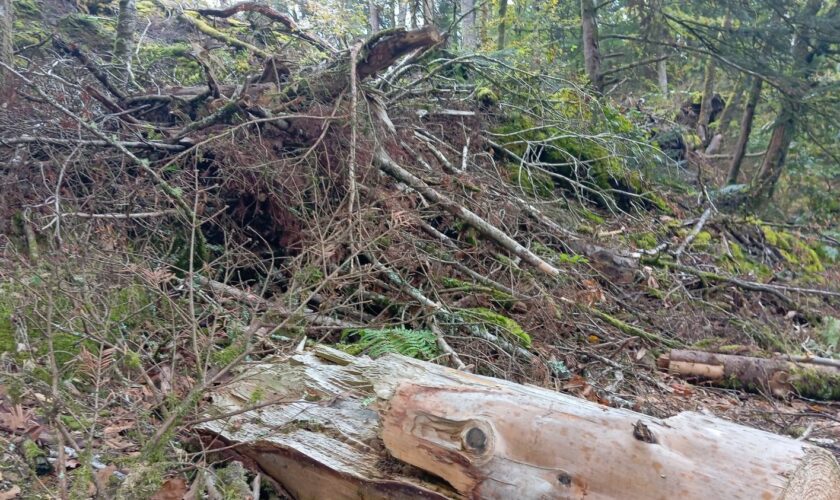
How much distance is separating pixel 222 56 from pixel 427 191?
4.79 metres

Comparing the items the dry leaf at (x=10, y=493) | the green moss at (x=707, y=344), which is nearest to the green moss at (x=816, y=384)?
the green moss at (x=707, y=344)

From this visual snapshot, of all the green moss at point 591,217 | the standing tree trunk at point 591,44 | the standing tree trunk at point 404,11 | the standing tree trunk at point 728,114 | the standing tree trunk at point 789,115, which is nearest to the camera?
the green moss at point 591,217

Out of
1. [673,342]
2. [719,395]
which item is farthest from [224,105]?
[719,395]

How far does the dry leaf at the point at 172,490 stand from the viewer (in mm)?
2232

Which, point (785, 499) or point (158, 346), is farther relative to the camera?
point (158, 346)

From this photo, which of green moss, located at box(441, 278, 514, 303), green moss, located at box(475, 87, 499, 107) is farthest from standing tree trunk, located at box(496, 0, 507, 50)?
green moss, located at box(441, 278, 514, 303)

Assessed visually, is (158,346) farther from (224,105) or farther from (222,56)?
(222,56)

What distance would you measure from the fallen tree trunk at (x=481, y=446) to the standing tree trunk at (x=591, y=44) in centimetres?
853

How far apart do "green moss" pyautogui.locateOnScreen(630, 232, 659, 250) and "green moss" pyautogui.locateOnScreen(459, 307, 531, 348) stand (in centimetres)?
325

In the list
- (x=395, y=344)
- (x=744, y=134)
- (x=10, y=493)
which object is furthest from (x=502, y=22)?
(x=10, y=493)

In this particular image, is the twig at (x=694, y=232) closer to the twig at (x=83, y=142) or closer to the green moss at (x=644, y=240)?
the green moss at (x=644, y=240)

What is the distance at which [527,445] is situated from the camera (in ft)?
6.61

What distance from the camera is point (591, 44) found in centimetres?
981

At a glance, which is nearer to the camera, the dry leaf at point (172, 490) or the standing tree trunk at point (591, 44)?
the dry leaf at point (172, 490)
